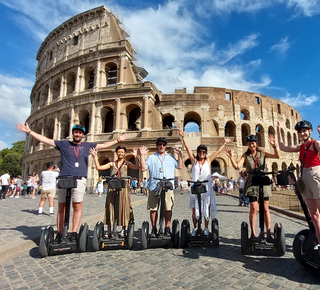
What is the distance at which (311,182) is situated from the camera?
2.84m

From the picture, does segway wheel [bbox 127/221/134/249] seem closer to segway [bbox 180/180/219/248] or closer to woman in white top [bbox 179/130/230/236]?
segway [bbox 180/180/219/248]

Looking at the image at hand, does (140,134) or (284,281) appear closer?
(284,281)

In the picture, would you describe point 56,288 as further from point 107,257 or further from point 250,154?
point 250,154

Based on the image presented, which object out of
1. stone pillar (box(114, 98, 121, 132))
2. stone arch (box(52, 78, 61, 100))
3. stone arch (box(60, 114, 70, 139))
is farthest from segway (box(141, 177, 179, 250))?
stone arch (box(52, 78, 61, 100))

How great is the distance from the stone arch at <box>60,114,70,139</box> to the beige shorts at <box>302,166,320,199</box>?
28.0 metres

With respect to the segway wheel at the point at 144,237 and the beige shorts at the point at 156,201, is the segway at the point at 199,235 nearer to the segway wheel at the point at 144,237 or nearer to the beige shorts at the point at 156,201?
the beige shorts at the point at 156,201

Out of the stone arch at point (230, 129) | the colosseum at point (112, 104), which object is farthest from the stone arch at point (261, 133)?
the stone arch at point (230, 129)

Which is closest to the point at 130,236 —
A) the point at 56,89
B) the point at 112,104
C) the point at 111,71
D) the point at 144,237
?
the point at 144,237

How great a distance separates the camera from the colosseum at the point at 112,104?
23656mm

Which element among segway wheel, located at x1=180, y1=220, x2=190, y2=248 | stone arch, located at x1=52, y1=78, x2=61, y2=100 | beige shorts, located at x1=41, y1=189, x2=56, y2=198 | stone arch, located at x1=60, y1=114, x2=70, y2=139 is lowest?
segway wheel, located at x1=180, y1=220, x2=190, y2=248

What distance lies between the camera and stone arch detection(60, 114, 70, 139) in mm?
27281

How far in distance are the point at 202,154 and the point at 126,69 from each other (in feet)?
75.4

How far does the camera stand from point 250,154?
3.83 m

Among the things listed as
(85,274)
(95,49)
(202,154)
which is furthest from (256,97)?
(85,274)
